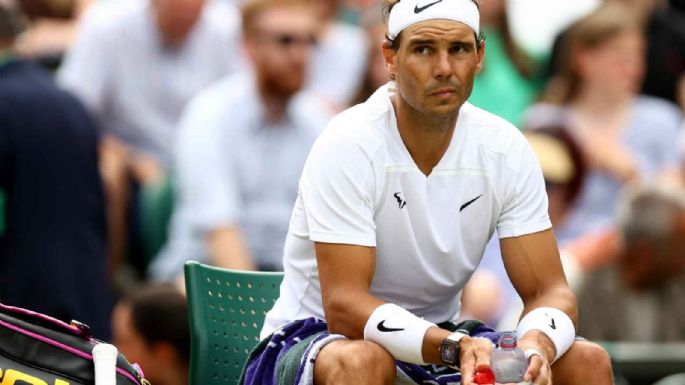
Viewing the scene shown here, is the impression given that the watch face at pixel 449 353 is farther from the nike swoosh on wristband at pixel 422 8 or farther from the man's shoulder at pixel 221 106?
the man's shoulder at pixel 221 106

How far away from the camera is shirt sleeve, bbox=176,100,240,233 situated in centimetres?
823

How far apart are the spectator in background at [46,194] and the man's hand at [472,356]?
3.66m

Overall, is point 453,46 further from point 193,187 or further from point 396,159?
point 193,187

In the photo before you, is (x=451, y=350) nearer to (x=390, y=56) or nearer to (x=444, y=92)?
(x=444, y=92)

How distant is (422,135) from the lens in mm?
5035

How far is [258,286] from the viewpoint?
5.71 meters

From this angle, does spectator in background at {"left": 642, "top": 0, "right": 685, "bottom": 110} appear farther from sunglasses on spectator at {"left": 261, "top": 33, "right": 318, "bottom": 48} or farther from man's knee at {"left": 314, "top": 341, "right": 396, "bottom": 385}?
man's knee at {"left": 314, "top": 341, "right": 396, "bottom": 385}

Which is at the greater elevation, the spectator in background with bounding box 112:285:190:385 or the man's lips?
the man's lips

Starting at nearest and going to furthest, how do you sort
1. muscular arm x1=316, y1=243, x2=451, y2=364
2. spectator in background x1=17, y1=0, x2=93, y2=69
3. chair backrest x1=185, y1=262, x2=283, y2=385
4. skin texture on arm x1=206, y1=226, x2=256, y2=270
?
muscular arm x1=316, y1=243, x2=451, y2=364, chair backrest x1=185, y1=262, x2=283, y2=385, skin texture on arm x1=206, y1=226, x2=256, y2=270, spectator in background x1=17, y1=0, x2=93, y2=69

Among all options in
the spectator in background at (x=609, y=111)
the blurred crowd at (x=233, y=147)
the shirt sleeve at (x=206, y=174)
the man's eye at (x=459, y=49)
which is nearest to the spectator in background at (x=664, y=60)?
the blurred crowd at (x=233, y=147)

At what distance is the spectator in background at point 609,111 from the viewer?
9.25m

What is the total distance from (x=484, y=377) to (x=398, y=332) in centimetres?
34

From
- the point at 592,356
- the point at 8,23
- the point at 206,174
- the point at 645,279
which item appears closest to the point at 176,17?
the point at 206,174

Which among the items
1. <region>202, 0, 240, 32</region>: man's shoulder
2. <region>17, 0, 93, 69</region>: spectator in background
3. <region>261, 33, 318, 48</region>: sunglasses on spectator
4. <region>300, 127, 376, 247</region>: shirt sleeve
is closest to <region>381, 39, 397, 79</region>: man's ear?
<region>300, 127, 376, 247</region>: shirt sleeve
